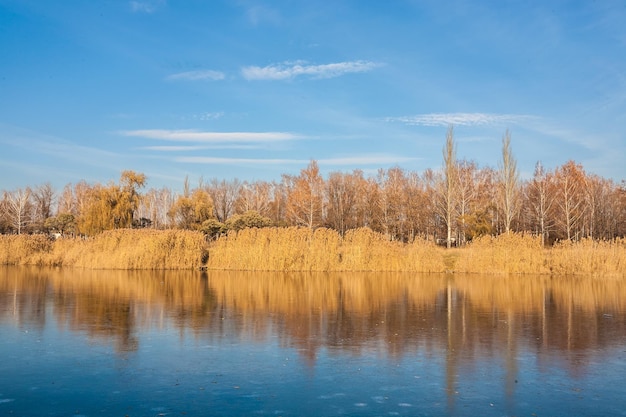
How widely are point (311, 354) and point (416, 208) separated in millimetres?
49103

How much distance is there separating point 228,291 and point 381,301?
6.80 m

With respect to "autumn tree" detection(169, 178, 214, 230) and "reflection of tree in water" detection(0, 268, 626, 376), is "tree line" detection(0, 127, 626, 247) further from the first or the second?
"reflection of tree in water" detection(0, 268, 626, 376)

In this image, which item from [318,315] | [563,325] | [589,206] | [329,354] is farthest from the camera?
[589,206]

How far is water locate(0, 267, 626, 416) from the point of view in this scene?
26.1 ft

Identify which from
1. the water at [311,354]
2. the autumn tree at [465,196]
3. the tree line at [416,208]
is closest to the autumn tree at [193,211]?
the tree line at [416,208]

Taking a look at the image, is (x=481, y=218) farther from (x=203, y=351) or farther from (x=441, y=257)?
(x=203, y=351)

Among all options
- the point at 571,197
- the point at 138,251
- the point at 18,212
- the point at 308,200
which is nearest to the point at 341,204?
the point at 308,200

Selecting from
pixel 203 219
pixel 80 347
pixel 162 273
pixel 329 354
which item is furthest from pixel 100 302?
pixel 203 219

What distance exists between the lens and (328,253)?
115ft

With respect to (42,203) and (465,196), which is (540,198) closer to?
(465,196)

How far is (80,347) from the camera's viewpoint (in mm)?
11633

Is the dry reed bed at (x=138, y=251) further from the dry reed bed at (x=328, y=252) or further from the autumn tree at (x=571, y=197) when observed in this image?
the autumn tree at (x=571, y=197)

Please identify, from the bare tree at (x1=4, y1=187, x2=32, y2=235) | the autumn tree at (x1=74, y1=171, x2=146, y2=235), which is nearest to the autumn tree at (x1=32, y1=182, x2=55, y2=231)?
the bare tree at (x1=4, y1=187, x2=32, y2=235)

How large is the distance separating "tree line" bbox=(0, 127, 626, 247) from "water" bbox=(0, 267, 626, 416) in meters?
26.8
